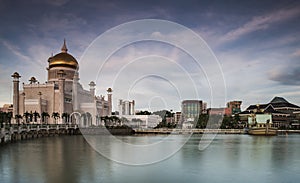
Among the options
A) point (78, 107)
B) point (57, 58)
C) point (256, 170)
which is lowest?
point (256, 170)

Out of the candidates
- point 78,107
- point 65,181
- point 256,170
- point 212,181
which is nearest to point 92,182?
point 65,181

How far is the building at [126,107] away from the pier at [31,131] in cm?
4008

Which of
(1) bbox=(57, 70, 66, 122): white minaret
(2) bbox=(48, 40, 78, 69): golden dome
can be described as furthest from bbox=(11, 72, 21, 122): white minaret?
(2) bbox=(48, 40, 78, 69): golden dome

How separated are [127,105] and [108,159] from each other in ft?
239

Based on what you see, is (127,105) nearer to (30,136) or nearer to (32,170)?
(30,136)

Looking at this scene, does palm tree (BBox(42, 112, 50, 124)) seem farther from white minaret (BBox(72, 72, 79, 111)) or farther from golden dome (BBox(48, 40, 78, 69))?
golden dome (BBox(48, 40, 78, 69))

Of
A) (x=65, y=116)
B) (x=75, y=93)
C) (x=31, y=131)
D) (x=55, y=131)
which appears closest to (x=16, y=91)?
(x=65, y=116)

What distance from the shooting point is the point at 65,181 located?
11734 millimetres

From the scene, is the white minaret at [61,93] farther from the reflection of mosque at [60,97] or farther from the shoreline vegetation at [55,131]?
the shoreline vegetation at [55,131]

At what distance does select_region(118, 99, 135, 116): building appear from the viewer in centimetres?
8860

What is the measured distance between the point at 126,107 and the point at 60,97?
3870 cm

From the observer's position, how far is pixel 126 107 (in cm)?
9181

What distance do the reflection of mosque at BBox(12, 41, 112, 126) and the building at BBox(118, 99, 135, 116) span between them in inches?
894

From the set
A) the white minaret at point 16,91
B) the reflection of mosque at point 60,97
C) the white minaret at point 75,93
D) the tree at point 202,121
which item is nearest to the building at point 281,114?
the tree at point 202,121
